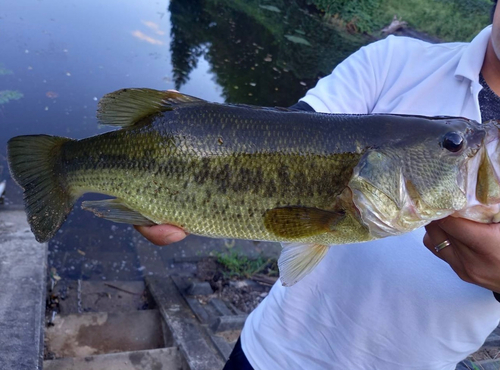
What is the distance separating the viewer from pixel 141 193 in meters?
1.72

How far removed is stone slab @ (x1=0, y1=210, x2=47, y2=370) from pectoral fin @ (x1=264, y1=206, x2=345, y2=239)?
170cm

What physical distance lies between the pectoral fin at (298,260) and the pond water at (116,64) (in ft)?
10.1

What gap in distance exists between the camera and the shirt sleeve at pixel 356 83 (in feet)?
6.22

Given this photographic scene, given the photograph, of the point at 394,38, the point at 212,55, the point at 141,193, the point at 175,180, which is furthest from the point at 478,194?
the point at 212,55

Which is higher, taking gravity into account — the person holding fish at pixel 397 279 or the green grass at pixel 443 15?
the green grass at pixel 443 15

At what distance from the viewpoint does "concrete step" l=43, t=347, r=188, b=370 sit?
276 centimetres

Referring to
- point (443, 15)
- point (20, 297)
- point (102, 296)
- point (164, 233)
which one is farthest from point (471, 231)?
point (443, 15)

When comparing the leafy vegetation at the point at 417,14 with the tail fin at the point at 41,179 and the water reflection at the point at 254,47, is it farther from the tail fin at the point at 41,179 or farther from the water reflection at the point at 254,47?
the tail fin at the point at 41,179

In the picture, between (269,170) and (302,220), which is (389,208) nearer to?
(302,220)

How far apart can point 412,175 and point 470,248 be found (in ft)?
1.00

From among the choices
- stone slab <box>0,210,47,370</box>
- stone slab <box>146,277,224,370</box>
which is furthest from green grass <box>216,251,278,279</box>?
stone slab <box>0,210,47,370</box>

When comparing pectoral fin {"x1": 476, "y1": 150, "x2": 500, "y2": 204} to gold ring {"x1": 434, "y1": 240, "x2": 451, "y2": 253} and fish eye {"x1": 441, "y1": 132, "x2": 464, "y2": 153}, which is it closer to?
fish eye {"x1": 441, "y1": 132, "x2": 464, "y2": 153}

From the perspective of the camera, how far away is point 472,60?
70.6 inches

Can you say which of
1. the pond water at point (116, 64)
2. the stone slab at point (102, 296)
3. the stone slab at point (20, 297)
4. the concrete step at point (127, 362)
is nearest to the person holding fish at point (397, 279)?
the concrete step at point (127, 362)
